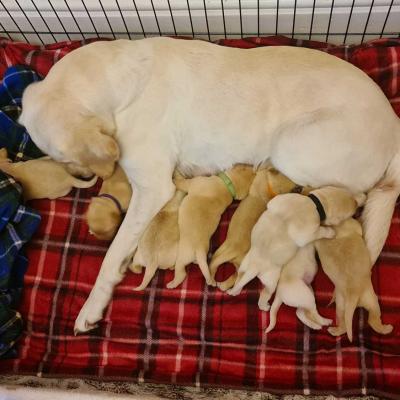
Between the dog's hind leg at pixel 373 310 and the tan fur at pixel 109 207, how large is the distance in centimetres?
106

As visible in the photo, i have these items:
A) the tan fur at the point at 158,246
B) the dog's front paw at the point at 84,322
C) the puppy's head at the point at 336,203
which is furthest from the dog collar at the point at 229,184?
the dog's front paw at the point at 84,322

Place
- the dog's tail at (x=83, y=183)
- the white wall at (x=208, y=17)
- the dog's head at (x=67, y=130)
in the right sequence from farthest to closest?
the white wall at (x=208, y=17), the dog's tail at (x=83, y=183), the dog's head at (x=67, y=130)

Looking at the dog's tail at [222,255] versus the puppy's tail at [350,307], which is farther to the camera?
the dog's tail at [222,255]

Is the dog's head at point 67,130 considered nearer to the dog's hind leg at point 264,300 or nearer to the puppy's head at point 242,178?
the puppy's head at point 242,178

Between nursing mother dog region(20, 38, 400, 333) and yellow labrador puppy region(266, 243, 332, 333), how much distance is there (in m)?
0.25

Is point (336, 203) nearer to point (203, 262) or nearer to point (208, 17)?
point (203, 262)

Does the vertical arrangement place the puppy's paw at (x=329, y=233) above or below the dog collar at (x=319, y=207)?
below

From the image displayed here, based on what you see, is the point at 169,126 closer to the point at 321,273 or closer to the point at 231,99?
the point at 231,99

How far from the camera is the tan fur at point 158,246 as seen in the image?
6.97 ft

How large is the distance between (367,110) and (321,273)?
0.68 m

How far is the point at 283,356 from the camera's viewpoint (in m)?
2.07

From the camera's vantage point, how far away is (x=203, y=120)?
217 cm

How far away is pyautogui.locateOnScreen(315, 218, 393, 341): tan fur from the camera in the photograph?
76.0 inches

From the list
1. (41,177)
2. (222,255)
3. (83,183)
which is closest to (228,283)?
(222,255)
